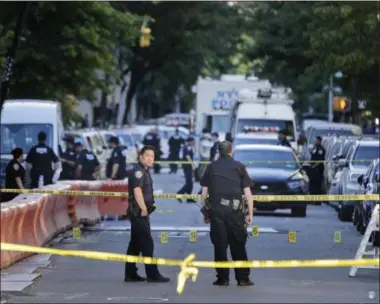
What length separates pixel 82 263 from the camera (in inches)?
715

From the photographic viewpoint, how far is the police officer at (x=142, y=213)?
613 inches

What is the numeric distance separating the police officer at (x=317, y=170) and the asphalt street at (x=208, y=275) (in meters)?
9.31

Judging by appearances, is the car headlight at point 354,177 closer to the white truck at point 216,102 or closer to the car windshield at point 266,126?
the car windshield at point 266,126

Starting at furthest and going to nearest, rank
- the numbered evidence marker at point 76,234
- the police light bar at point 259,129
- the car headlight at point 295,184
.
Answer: the police light bar at point 259,129
the car headlight at point 295,184
the numbered evidence marker at point 76,234

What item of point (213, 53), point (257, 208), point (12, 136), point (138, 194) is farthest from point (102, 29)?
point (213, 53)

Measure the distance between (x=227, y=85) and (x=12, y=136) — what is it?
21589mm

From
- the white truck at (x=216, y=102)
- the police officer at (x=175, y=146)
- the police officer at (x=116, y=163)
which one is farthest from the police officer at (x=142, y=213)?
the police officer at (x=175, y=146)

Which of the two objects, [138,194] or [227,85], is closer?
[138,194]

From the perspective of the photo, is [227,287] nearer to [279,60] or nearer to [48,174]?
[48,174]

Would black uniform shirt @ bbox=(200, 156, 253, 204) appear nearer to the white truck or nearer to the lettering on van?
the white truck

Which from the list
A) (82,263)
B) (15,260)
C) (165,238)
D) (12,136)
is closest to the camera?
(15,260)

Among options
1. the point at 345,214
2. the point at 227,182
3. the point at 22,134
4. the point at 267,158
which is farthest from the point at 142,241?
the point at 22,134

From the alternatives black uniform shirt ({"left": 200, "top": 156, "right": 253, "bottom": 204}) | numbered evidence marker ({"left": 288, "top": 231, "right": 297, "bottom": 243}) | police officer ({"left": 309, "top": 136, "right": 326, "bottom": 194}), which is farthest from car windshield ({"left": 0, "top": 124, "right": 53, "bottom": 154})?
black uniform shirt ({"left": 200, "top": 156, "right": 253, "bottom": 204})

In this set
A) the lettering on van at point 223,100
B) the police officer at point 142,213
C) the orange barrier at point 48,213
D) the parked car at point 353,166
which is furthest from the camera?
the lettering on van at point 223,100
